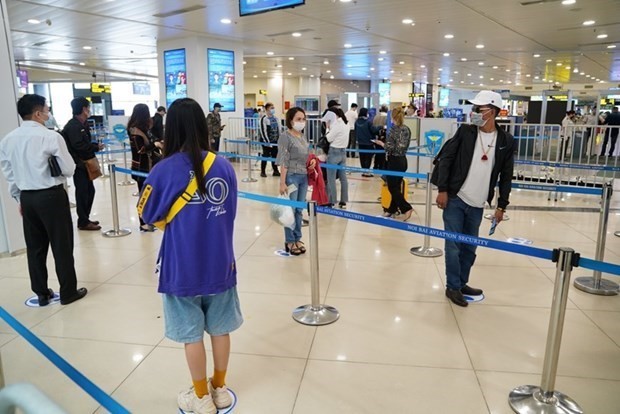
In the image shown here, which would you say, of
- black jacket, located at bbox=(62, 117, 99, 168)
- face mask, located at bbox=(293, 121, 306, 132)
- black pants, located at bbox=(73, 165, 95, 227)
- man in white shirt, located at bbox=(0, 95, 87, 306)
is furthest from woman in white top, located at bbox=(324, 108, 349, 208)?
man in white shirt, located at bbox=(0, 95, 87, 306)

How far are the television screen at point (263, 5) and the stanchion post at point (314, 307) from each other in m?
4.18

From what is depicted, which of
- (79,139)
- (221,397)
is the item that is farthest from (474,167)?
(79,139)

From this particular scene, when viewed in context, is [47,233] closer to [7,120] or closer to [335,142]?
[7,120]

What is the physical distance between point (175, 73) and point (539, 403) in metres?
14.0

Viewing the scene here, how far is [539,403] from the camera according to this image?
2.73 metres

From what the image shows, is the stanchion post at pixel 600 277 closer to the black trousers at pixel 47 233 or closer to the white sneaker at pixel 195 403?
the white sneaker at pixel 195 403

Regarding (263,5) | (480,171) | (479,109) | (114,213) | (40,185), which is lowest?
(114,213)

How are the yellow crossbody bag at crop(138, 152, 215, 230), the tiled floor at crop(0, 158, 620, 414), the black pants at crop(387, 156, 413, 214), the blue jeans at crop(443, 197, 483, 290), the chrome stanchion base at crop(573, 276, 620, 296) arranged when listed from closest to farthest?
1. the yellow crossbody bag at crop(138, 152, 215, 230)
2. the tiled floor at crop(0, 158, 620, 414)
3. the blue jeans at crop(443, 197, 483, 290)
4. the chrome stanchion base at crop(573, 276, 620, 296)
5. the black pants at crop(387, 156, 413, 214)

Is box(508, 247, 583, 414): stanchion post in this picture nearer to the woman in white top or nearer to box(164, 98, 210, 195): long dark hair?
box(164, 98, 210, 195): long dark hair

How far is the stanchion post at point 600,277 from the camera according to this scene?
4496mm

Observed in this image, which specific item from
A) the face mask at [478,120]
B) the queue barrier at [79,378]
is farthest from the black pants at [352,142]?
the queue barrier at [79,378]

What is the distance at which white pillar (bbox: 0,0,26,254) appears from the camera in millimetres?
5375

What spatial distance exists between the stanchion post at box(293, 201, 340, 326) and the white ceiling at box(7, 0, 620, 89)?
7.30 m

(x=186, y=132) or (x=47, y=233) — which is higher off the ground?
(x=186, y=132)
